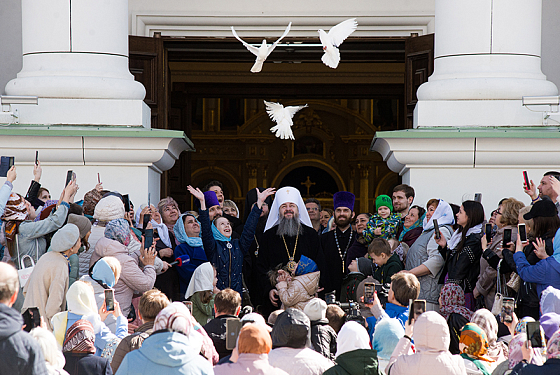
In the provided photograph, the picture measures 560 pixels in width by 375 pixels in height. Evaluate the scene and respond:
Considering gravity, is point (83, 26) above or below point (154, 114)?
above

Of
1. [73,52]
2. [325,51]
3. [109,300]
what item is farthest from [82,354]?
[73,52]

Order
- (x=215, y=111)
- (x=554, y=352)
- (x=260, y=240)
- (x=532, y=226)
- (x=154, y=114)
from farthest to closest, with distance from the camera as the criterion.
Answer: (x=215, y=111) < (x=154, y=114) < (x=260, y=240) < (x=532, y=226) < (x=554, y=352)

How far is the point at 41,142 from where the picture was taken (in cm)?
755

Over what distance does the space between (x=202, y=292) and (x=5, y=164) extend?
6.38ft

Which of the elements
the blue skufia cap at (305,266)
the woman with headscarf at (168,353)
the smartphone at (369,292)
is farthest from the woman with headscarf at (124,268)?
the woman with headscarf at (168,353)

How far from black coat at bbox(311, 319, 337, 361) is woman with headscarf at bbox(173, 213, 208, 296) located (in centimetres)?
198

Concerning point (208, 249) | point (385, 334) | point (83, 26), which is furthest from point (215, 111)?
point (385, 334)

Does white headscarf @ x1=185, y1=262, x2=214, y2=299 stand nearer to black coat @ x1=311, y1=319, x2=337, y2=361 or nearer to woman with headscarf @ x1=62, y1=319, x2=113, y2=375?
black coat @ x1=311, y1=319, x2=337, y2=361

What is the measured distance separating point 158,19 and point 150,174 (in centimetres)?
245

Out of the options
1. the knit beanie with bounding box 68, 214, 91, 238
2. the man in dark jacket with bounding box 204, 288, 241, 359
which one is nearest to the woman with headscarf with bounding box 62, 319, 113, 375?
the man in dark jacket with bounding box 204, 288, 241, 359

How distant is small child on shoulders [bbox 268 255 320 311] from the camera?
6059 millimetres

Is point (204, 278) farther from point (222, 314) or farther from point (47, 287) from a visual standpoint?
point (47, 287)

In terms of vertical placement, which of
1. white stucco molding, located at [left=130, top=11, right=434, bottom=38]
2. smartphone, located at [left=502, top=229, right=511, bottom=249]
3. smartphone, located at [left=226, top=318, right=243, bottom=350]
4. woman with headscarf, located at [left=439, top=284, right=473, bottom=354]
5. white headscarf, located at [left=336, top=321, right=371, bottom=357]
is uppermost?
white stucco molding, located at [left=130, top=11, right=434, bottom=38]

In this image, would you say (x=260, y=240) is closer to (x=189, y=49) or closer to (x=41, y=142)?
(x=41, y=142)
